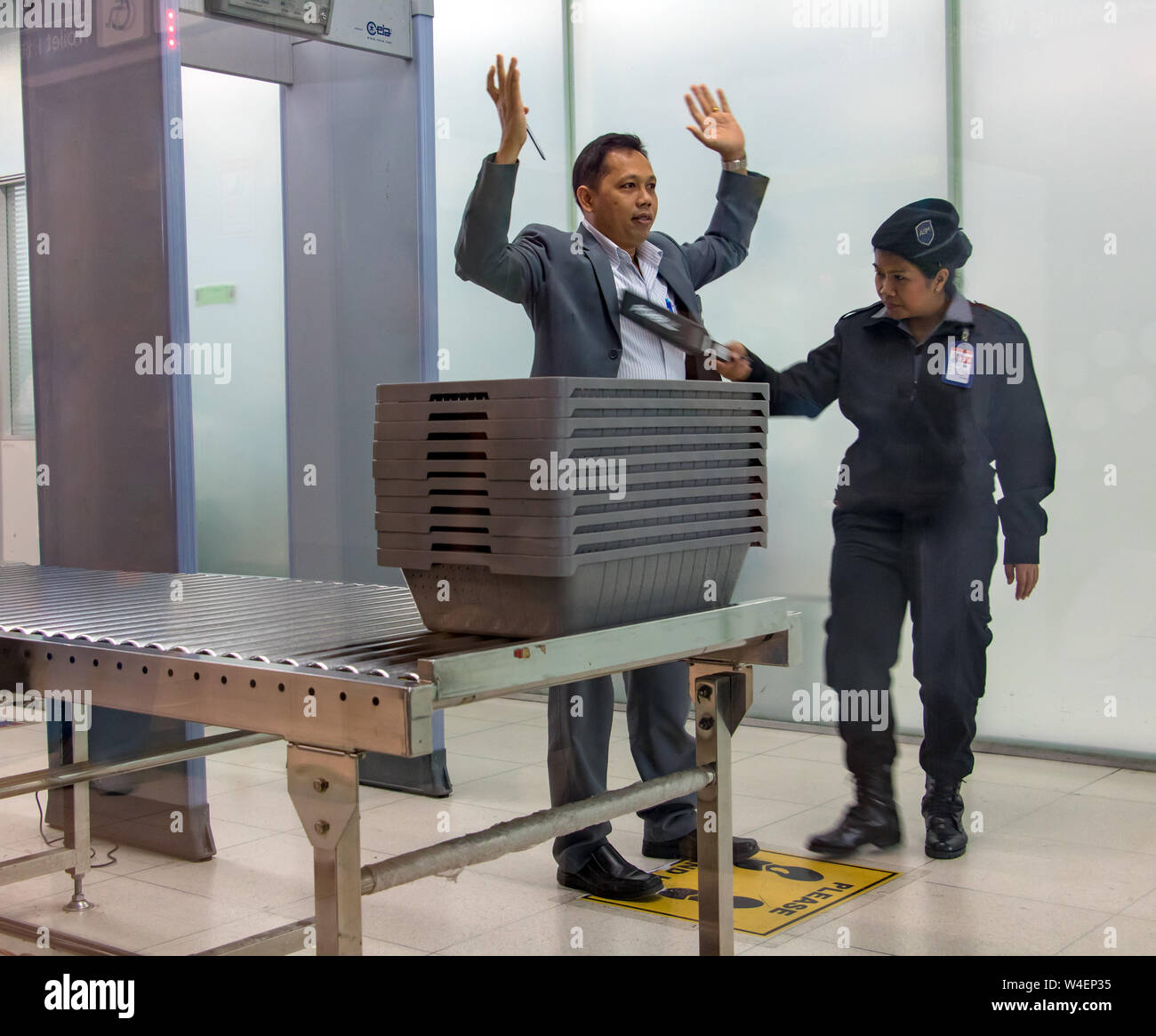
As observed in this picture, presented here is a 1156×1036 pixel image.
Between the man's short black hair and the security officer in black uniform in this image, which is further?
the security officer in black uniform

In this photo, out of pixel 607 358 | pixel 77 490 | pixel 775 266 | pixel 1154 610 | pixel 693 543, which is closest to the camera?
pixel 693 543

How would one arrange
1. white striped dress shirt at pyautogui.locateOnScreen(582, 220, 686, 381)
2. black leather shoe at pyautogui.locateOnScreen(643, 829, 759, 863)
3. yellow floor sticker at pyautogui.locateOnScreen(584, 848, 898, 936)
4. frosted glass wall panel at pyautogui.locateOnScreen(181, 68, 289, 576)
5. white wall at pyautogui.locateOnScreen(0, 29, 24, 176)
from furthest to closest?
1. frosted glass wall panel at pyautogui.locateOnScreen(181, 68, 289, 576)
2. white wall at pyautogui.locateOnScreen(0, 29, 24, 176)
3. black leather shoe at pyautogui.locateOnScreen(643, 829, 759, 863)
4. white striped dress shirt at pyautogui.locateOnScreen(582, 220, 686, 381)
5. yellow floor sticker at pyautogui.locateOnScreen(584, 848, 898, 936)

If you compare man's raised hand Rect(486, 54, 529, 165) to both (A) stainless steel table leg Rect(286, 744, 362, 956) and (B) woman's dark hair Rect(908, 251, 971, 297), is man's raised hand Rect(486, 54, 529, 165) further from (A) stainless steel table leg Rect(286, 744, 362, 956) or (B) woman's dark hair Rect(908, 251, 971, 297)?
(B) woman's dark hair Rect(908, 251, 971, 297)

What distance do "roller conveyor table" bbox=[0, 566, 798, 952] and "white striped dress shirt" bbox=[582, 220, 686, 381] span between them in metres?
0.93

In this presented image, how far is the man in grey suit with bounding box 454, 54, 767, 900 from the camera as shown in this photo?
9.00 feet

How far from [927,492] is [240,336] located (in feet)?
8.67

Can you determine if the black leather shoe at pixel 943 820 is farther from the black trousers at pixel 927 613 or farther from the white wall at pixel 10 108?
the white wall at pixel 10 108

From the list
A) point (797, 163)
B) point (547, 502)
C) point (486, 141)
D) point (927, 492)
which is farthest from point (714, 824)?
point (486, 141)

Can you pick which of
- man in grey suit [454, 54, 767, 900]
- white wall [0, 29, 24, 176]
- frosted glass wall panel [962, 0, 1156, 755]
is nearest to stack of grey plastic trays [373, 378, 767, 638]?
man in grey suit [454, 54, 767, 900]

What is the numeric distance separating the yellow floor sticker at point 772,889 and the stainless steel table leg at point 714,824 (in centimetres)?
73

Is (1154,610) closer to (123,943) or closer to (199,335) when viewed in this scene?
(123,943)

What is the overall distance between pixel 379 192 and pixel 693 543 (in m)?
2.49

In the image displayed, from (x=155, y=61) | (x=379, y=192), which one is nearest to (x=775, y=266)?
(x=379, y=192)

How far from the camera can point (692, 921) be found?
2562 mm
